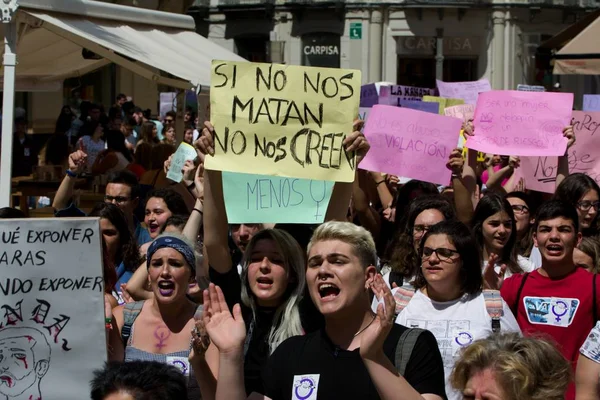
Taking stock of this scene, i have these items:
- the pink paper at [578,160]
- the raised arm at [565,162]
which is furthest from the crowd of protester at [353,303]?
the pink paper at [578,160]

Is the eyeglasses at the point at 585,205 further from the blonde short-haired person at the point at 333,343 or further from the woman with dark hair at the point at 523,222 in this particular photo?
the blonde short-haired person at the point at 333,343

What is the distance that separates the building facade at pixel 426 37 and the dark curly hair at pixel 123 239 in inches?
1280

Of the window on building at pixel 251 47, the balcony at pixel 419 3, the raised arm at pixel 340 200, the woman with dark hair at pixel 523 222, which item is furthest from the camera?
the window on building at pixel 251 47

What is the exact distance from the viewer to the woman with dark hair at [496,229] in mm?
6574

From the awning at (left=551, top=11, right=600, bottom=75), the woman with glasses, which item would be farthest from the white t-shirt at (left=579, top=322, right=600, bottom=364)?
the awning at (left=551, top=11, right=600, bottom=75)

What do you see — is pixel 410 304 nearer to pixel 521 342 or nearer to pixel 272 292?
pixel 272 292

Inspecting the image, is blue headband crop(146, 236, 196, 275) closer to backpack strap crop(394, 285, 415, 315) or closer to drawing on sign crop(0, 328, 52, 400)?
drawing on sign crop(0, 328, 52, 400)

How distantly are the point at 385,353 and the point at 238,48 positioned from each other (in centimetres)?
3921

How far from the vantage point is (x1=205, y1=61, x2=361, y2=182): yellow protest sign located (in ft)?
17.5

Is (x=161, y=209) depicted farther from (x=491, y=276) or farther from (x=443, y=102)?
(x=443, y=102)

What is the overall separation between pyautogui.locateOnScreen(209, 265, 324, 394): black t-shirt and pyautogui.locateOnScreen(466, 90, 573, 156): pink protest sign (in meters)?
3.63

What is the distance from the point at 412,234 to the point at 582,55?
20.4 ft

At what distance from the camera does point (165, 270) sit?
5141 mm

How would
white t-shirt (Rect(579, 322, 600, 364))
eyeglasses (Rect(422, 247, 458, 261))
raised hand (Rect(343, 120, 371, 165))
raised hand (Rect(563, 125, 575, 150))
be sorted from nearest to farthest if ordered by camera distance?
white t-shirt (Rect(579, 322, 600, 364)) → eyeglasses (Rect(422, 247, 458, 261)) → raised hand (Rect(343, 120, 371, 165)) → raised hand (Rect(563, 125, 575, 150))
